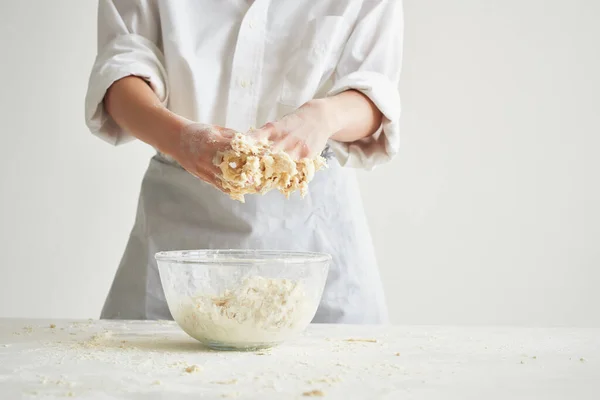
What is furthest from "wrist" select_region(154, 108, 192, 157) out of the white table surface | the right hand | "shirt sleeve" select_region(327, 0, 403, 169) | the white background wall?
the white background wall

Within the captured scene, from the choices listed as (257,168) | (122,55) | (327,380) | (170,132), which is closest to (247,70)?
(122,55)

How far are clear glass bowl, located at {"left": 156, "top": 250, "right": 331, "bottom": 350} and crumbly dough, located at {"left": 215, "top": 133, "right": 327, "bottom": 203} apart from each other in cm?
9

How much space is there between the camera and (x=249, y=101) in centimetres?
121

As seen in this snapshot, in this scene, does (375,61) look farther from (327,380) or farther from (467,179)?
(467,179)

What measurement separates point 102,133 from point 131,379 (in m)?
0.61

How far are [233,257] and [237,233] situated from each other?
10.0 inches

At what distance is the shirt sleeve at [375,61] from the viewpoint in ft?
3.90

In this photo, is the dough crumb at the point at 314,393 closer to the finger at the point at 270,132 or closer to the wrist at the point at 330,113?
the finger at the point at 270,132

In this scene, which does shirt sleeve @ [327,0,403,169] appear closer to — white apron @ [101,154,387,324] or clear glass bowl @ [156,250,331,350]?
white apron @ [101,154,387,324]

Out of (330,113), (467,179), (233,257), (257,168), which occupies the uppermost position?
(467,179)

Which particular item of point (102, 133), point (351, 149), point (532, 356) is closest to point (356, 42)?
point (351, 149)

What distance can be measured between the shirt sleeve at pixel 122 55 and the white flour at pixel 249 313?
0.43m

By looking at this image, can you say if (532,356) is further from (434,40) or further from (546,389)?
(434,40)

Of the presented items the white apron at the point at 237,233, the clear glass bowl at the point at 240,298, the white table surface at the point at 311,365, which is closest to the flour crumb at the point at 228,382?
the white table surface at the point at 311,365
